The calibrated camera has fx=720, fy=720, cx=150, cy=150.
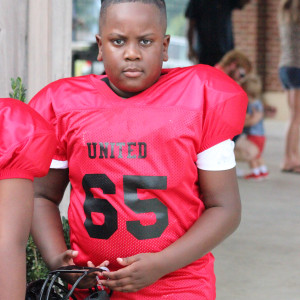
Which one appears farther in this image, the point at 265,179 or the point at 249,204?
the point at 265,179

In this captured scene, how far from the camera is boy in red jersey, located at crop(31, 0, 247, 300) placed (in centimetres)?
218

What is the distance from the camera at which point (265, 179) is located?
783cm

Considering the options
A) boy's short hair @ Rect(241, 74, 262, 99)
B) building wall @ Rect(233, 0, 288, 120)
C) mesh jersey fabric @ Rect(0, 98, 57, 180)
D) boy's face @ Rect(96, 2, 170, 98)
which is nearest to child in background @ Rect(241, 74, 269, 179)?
boy's short hair @ Rect(241, 74, 262, 99)

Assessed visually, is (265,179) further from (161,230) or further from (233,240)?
→ (161,230)

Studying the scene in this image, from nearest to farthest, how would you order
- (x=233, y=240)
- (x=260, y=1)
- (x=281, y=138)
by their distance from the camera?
(x=233, y=240) < (x=281, y=138) < (x=260, y=1)

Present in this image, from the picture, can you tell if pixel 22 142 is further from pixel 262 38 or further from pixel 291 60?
pixel 262 38

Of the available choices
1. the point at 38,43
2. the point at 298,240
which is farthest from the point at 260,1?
the point at 38,43

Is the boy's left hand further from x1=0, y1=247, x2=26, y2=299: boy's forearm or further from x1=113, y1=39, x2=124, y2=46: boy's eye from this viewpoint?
x1=113, y1=39, x2=124, y2=46: boy's eye

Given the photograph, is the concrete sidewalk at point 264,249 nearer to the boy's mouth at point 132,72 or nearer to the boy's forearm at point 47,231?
the boy's forearm at point 47,231

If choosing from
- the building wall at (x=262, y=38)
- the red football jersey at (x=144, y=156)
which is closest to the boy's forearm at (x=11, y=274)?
the red football jersey at (x=144, y=156)

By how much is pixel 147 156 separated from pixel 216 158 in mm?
227

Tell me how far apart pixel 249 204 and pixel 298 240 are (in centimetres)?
128

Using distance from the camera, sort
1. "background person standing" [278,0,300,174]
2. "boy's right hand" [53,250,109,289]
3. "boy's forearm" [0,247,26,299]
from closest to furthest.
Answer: "boy's forearm" [0,247,26,299], "boy's right hand" [53,250,109,289], "background person standing" [278,0,300,174]

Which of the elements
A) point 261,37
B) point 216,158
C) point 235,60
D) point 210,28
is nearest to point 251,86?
point 235,60
